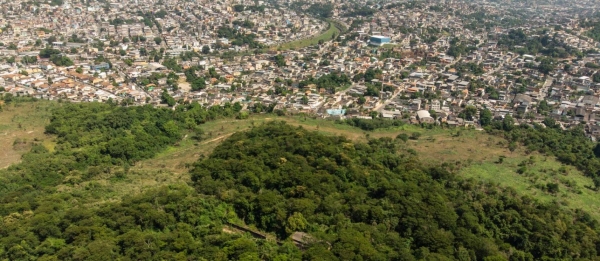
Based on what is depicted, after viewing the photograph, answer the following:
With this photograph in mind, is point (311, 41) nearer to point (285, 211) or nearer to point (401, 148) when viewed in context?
point (401, 148)

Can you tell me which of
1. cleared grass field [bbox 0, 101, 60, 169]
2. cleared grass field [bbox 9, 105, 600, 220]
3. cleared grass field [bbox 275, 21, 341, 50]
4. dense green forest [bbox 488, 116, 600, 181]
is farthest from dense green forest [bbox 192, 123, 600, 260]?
cleared grass field [bbox 275, 21, 341, 50]

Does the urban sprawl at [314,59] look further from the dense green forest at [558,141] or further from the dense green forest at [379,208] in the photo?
the dense green forest at [379,208]

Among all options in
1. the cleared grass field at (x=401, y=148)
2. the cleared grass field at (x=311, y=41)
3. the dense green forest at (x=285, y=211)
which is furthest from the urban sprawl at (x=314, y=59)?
the dense green forest at (x=285, y=211)

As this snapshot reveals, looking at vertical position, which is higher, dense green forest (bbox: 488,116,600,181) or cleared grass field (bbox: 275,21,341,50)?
cleared grass field (bbox: 275,21,341,50)

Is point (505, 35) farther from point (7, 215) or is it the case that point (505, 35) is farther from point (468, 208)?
point (7, 215)

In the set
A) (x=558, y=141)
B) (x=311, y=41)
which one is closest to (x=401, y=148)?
(x=558, y=141)

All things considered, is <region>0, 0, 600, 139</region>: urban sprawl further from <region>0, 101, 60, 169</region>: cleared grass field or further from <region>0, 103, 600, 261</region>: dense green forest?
<region>0, 103, 600, 261</region>: dense green forest

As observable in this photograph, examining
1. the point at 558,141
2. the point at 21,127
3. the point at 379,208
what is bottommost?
the point at 558,141
